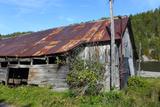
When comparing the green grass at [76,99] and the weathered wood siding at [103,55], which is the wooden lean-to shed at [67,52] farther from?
the green grass at [76,99]

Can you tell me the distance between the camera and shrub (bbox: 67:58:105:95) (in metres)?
17.7

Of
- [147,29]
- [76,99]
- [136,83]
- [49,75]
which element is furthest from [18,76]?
[147,29]

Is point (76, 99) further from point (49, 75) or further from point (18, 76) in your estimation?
point (18, 76)

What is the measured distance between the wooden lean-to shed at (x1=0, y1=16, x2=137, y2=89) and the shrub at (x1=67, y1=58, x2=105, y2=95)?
39.3 inches

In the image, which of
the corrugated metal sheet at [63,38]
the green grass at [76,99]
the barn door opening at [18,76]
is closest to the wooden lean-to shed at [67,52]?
the corrugated metal sheet at [63,38]

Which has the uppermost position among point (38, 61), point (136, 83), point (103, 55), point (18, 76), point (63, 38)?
point (63, 38)

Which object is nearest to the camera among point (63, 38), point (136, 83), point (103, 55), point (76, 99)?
point (76, 99)

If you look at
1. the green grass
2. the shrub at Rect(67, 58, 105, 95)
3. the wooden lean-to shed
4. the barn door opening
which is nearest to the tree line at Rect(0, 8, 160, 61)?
the barn door opening

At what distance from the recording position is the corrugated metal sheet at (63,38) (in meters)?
21.5

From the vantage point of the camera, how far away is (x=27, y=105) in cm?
1573

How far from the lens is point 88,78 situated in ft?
58.1

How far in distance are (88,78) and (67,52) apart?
312cm

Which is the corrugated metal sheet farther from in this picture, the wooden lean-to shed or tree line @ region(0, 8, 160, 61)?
tree line @ region(0, 8, 160, 61)

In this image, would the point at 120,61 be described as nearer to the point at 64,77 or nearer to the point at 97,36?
the point at 97,36
